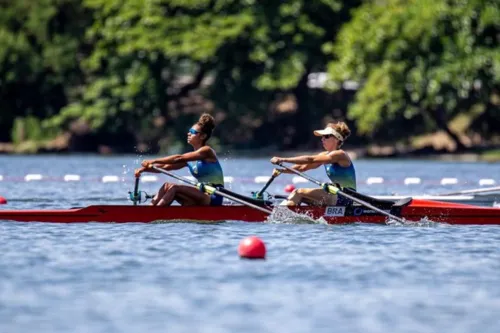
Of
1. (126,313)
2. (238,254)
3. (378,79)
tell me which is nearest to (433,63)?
(378,79)

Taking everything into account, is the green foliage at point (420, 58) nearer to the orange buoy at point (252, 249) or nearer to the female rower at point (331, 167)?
the female rower at point (331, 167)

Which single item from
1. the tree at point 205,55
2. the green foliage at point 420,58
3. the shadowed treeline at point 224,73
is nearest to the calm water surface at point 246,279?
the green foliage at point 420,58

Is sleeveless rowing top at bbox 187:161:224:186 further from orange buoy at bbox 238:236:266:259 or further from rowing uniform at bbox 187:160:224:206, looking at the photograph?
orange buoy at bbox 238:236:266:259

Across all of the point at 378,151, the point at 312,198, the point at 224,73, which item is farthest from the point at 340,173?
the point at 378,151

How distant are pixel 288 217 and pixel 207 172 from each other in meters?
1.46

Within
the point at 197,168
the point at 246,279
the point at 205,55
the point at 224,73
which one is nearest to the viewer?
the point at 246,279

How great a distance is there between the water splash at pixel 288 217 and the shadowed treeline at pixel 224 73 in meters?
39.5

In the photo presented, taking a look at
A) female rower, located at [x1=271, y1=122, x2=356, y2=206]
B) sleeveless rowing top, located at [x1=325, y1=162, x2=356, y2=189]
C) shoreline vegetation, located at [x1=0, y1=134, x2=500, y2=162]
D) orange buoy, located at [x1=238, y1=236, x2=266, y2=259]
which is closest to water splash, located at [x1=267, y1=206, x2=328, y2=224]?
female rower, located at [x1=271, y1=122, x2=356, y2=206]

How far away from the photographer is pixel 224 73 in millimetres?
71438

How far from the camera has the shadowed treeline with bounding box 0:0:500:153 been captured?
63.0 metres

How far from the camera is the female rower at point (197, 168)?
74.5 feet

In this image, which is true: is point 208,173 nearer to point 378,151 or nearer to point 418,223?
point 418,223

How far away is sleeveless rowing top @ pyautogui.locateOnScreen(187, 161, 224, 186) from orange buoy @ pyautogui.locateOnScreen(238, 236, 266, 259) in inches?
194

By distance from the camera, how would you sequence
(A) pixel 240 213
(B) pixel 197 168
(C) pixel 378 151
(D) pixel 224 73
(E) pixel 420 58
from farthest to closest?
(C) pixel 378 151 → (D) pixel 224 73 → (E) pixel 420 58 → (B) pixel 197 168 → (A) pixel 240 213
